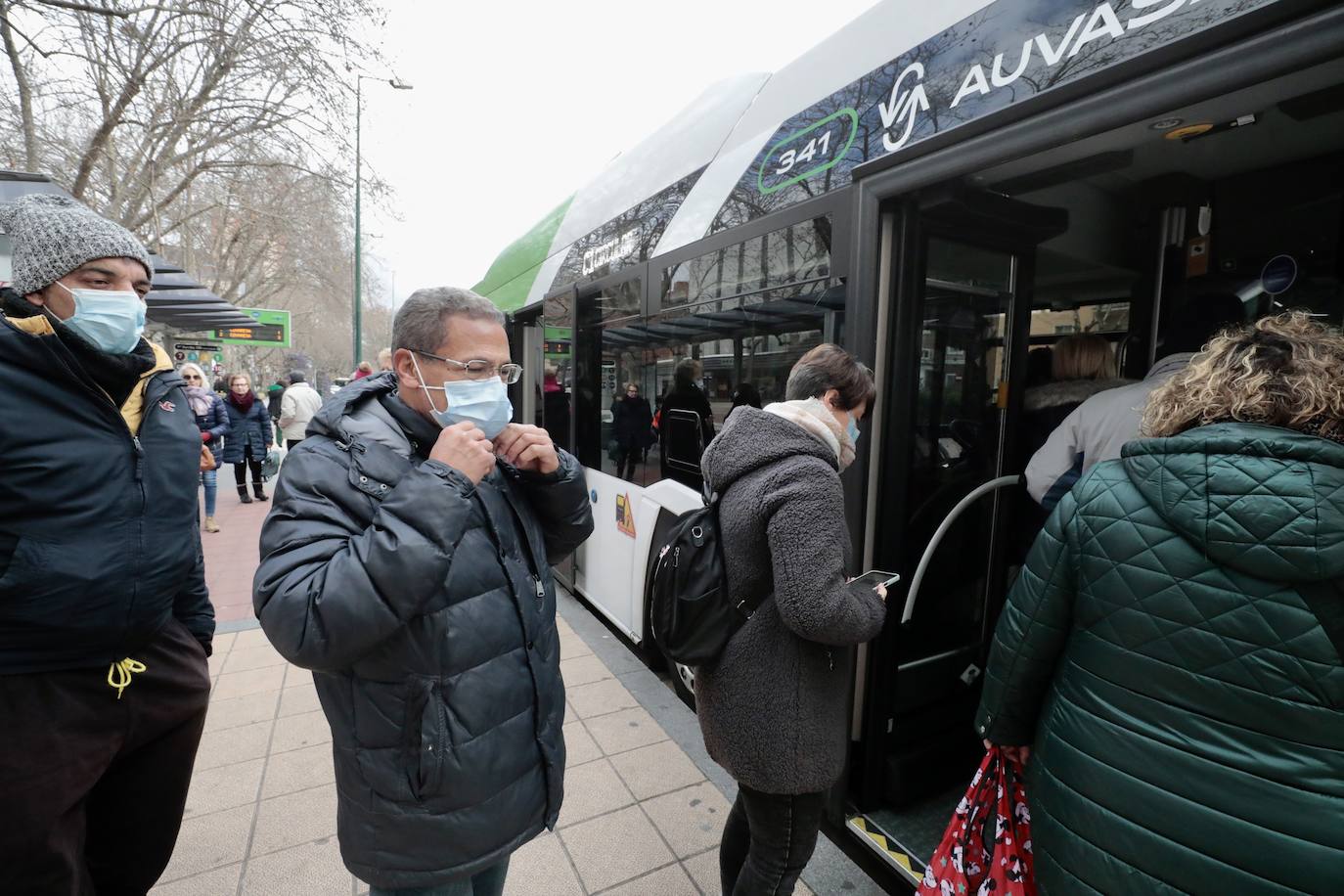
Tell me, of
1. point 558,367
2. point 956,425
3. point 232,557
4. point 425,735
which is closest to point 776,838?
point 425,735

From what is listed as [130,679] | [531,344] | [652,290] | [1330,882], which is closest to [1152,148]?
[652,290]

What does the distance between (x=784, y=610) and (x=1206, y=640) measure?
2.48 feet

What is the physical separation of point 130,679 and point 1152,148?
367cm

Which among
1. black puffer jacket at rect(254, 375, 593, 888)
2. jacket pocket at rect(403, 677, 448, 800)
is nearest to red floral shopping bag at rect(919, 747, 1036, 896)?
black puffer jacket at rect(254, 375, 593, 888)

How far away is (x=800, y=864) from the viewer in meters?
1.68

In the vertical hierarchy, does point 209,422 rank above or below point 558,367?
below

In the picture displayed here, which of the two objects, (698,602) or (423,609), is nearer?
(423,609)

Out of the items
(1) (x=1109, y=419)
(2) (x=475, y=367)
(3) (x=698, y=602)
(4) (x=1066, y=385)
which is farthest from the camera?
(4) (x=1066, y=385)

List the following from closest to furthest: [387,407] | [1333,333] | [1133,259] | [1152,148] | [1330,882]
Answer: [1330,882] → [1333,333] → [387,407] → [1152,148] → [1133,259]

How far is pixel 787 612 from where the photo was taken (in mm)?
1492

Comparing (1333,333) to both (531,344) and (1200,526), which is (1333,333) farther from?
(531,344)

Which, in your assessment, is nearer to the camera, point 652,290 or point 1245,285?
point 1245,285

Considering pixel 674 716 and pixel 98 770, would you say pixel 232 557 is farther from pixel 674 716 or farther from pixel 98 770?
pixel 98 770

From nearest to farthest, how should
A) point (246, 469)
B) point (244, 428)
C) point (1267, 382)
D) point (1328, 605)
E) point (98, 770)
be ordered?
1. point (1328, 605)
2. point (1267, 382)
3. point (98, 770)
4. point (244, 428)
5. point (246, 469)
